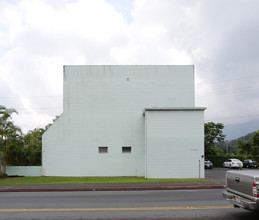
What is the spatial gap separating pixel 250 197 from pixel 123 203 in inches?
191

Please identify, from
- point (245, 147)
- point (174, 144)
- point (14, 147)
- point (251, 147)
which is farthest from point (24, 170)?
point (245, 147)

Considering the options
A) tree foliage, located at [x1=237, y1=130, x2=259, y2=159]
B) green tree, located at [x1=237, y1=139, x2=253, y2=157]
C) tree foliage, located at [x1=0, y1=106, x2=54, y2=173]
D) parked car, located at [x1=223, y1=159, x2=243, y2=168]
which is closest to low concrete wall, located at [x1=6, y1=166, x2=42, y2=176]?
tree foliage, located at [x1=0, y1=106, x2=54, y2=173]

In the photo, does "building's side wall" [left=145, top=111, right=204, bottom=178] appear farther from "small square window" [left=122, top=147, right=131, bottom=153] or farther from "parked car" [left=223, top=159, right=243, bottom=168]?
"parked car" [left=223, top=159, right=243, bottom=168]

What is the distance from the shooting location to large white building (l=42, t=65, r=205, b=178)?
2039 centimetres

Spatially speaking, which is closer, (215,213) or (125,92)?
(215,213)

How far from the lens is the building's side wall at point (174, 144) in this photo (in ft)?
60.0

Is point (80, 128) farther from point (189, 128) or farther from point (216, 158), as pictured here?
point (216, 158)

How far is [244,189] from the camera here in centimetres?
655

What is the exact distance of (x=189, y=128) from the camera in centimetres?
1858

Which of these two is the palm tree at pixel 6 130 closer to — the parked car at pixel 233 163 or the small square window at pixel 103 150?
the small square window at pixel 103 150

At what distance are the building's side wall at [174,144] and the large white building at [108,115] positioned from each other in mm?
1538

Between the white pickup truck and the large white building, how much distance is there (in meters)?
12.6

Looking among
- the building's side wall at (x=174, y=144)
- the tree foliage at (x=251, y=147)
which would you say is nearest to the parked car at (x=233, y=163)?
the tree foliage at (x=251, y=147)

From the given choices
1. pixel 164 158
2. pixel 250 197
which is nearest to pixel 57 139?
pixel 164 158
